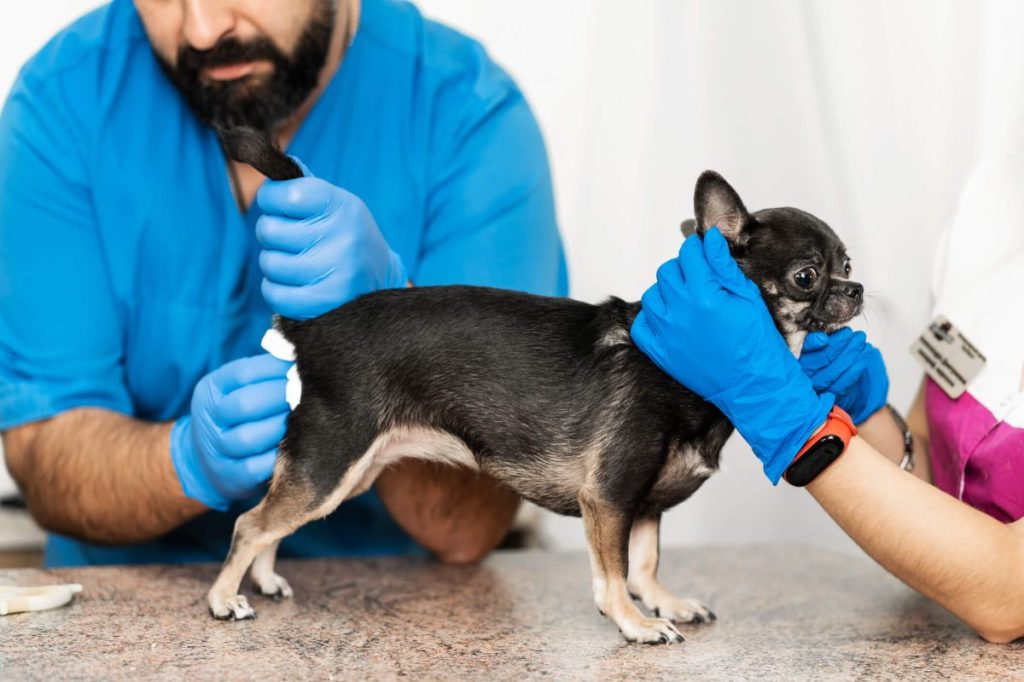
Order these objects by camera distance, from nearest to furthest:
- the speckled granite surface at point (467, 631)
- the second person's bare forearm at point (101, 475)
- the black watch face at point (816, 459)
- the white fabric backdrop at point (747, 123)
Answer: the speckled granite surface at point (467, 631) → the black watch face at point (816, 459) → the second person's bare forearm at point (101, 475) → the white fabric backdrop at point (747, 123)

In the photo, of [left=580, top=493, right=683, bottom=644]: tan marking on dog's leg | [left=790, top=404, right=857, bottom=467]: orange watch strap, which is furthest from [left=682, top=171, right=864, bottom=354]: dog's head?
[left=580, top=493, right=683, bottom=644]: tan marking on dog's leg

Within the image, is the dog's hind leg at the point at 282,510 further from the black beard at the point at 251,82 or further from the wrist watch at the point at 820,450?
the black beard at the point at 251,82

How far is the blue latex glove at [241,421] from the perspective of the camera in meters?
1.49

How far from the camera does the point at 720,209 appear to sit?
1.31 meters

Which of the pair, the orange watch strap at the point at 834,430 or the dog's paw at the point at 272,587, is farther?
the dog's paw at the point at 272,587

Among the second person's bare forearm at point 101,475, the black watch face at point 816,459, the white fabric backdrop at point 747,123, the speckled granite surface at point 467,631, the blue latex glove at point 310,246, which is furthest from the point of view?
the white fabric backdrop at point 747,123

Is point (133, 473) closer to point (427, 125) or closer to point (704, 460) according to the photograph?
point (427, 125)

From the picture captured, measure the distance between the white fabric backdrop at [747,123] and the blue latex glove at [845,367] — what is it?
0.80 m

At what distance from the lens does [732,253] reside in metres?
1.33

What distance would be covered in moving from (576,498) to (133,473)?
78 cm

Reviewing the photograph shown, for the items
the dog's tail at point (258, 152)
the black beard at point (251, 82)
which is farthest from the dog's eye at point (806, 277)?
the black beard at point (251, 82)

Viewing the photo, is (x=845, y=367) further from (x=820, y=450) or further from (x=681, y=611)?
(x=681, y=611)

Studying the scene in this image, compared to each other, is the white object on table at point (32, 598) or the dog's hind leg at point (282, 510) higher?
the dog's hind leg at point (282, 510)

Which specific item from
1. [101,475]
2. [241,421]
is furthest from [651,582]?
[101,475]
